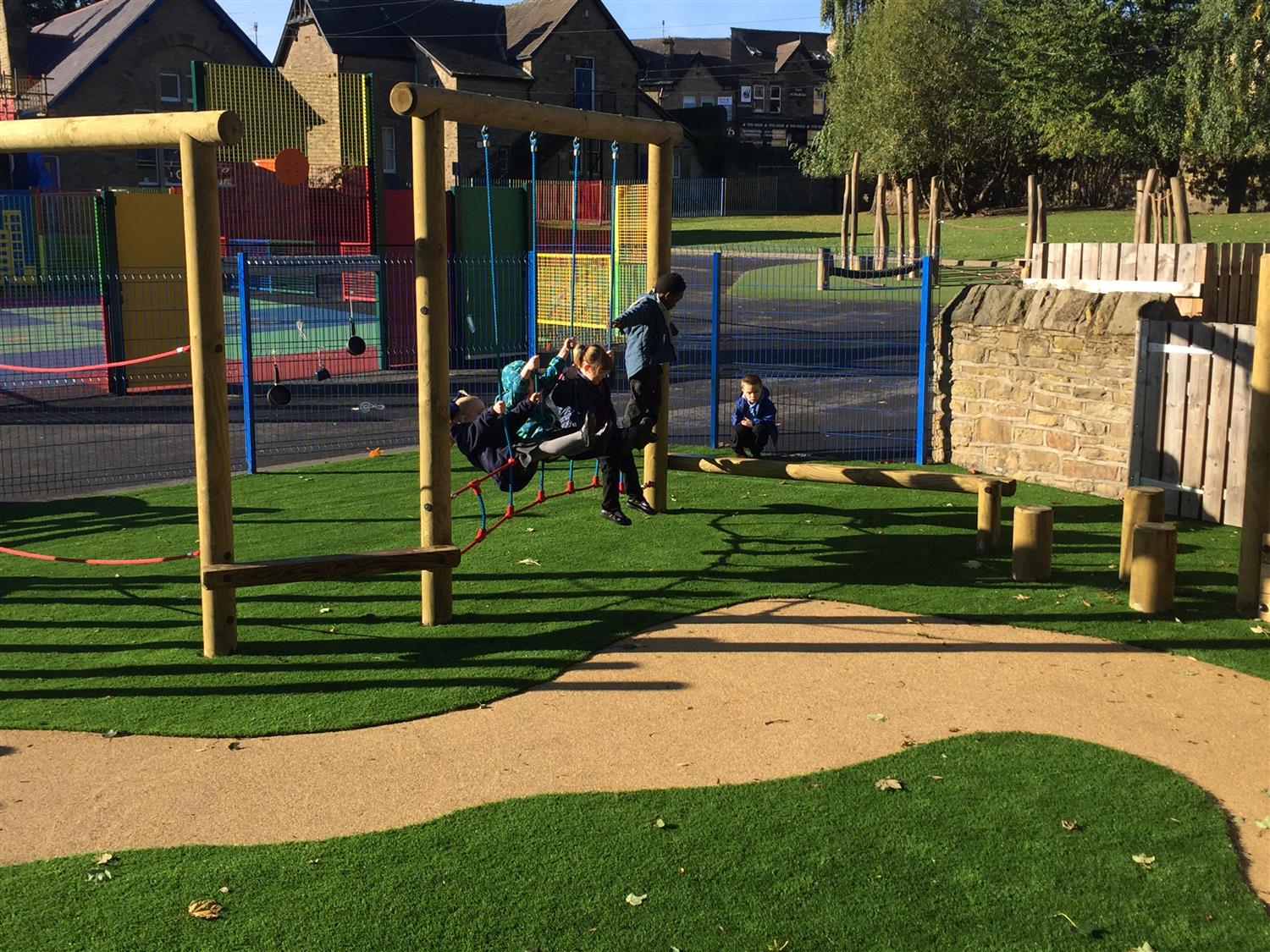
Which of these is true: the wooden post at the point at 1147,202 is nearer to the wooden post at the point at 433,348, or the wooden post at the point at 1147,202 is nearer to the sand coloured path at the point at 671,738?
the sand coloured path at the point at 671,738

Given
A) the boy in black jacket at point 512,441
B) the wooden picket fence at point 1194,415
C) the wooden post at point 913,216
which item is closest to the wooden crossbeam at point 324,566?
the boy in black jacket at point 512,441

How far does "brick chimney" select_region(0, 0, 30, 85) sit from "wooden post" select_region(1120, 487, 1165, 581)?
163ft

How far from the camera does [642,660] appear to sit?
776cm

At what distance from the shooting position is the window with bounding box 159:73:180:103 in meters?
49.1

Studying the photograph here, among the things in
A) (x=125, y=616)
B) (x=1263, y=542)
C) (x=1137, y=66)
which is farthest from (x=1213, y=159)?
(x=125, y=616)

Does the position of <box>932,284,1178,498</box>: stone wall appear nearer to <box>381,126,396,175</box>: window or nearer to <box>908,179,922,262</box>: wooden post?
<box>908,179,922,262</box>: wooden post

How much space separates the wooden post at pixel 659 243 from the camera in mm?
11078

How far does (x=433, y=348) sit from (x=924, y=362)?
696 cm

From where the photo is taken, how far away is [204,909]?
4805mm

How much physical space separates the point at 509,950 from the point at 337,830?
127 centimetres

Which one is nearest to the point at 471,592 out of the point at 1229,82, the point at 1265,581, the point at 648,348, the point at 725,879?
the point at 648,348

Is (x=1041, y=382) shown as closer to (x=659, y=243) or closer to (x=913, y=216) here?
(x=659, y=243)

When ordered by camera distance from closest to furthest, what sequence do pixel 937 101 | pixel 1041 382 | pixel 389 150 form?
pixel 1041 382 < pixel 937 101 < pixel 389 150

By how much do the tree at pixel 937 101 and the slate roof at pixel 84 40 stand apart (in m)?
24.8
